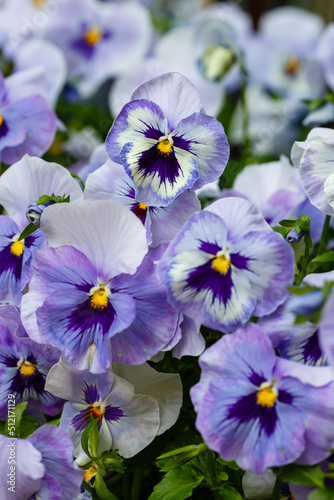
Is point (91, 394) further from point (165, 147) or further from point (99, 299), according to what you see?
point (165, 147)

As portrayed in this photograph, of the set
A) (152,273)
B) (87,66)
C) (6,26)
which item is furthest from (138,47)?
(152,273)

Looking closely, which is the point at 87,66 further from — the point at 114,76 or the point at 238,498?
the point at 238,498

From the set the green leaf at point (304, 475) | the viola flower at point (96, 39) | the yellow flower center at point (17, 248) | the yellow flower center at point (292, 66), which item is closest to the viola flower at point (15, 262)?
the yellow flower center at point (17, 248)

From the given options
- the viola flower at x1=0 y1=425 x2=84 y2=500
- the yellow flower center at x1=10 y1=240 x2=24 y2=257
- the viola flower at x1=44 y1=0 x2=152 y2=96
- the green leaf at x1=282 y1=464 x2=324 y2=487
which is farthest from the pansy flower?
the viola flower at x1=44 y1=0 x2=152 y2=96

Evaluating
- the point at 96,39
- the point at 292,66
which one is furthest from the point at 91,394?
the point at 292,66

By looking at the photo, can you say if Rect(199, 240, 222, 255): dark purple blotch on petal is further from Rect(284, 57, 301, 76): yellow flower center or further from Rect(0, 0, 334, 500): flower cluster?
Rect(284, 57, 301, 76): yellow flower center

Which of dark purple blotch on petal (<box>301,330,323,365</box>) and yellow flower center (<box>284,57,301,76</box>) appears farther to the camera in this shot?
yellow flower center (<box>284,57,301,76</box>)

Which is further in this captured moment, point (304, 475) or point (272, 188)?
point (272, 188)
